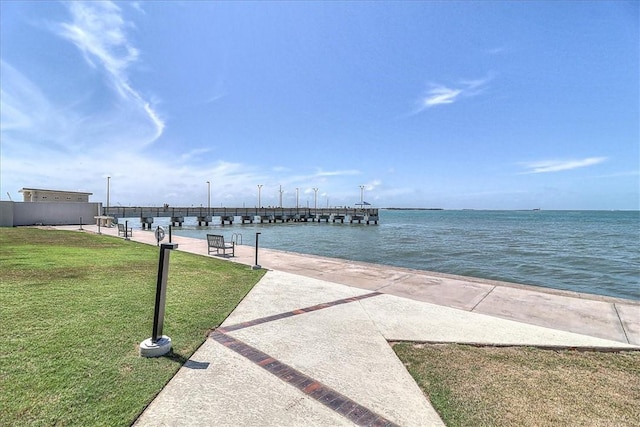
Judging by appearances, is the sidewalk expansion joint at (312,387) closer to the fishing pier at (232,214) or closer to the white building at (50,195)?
the white building at (50,195)

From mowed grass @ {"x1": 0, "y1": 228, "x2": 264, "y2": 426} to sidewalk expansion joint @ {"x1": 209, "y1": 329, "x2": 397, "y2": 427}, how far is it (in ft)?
2.06

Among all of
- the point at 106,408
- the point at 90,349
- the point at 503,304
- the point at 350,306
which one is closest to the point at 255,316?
the point at 350,306

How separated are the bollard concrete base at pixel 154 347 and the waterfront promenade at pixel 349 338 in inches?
14.1

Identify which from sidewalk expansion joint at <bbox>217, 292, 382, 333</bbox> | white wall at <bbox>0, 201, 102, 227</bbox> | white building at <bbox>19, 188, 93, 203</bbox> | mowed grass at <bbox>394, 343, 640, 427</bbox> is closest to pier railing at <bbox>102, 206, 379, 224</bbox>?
white building at <bbox>19, 188, 93, 203</bbox>

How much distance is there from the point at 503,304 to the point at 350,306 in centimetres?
309

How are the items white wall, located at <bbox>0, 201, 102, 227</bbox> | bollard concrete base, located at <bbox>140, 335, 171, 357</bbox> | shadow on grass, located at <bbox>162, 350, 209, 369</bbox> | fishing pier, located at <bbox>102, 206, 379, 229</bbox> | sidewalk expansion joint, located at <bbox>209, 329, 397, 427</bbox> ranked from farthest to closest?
fishing pier, located at <bbox>102, 206, 379, 229</bbox>, white wall, located at <bbox>0, 201, 102, 227</bbox>, bollard concrete base, located at <bbox>140, 335, 171, 357</bbox>, shadow on grass, located at <bbox>162, 350, 209, 369</bbox>, sidewalk expansion joint, located at <bbox>209, 329, 397, 427</bbox>

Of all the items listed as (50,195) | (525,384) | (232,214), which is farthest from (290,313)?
(232,214)

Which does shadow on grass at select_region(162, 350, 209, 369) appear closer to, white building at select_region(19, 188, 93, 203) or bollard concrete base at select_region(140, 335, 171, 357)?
bollard concrete base at select_region(140, 335, 171, 357)

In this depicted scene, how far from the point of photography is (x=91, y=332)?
4.47m

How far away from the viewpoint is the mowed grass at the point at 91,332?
2906mm

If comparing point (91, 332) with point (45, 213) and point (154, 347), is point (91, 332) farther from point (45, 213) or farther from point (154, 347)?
point (45, 213)

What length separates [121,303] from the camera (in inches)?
231

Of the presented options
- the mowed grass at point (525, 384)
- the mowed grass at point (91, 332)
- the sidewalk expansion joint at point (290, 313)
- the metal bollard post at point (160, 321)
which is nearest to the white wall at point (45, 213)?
the mowed grass at point (91, 332)

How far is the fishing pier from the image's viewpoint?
167 feet
